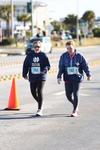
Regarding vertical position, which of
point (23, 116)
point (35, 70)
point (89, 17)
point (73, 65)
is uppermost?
point (73, 65)

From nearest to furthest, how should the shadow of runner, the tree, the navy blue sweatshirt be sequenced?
the shadow of runner
the navy blue sweatshirt
the tree

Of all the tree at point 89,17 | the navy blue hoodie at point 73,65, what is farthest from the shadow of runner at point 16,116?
the tree at point 89,17

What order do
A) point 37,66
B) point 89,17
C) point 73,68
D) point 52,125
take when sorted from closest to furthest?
point 52,125 → point 73,68 → point 37,66 → point 89,17

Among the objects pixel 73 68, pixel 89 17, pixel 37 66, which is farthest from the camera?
pixel 89 17

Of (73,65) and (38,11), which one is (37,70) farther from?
(38,11)

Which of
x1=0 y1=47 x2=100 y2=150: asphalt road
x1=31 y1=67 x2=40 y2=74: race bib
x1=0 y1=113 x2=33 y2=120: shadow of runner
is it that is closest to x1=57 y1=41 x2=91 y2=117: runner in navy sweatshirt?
x1=31 y1=67 x2=40 y2=74: race bib

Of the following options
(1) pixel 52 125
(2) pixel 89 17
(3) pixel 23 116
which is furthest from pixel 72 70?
(2) pixel 89 17

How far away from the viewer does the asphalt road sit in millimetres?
9562

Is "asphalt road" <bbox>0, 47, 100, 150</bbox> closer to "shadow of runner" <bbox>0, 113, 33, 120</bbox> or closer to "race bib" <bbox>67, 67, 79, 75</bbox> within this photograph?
"shadow of runner" <bbox>0, 113, 33, 120</bbox>

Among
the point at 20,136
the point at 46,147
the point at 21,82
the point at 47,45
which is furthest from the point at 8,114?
the point at 47,45

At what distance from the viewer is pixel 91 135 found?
1042cm

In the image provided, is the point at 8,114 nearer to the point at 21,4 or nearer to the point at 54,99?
the point at 54,99

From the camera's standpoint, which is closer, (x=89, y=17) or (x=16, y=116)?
(x=16, y=116)

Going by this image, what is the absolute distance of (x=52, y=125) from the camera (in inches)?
455
